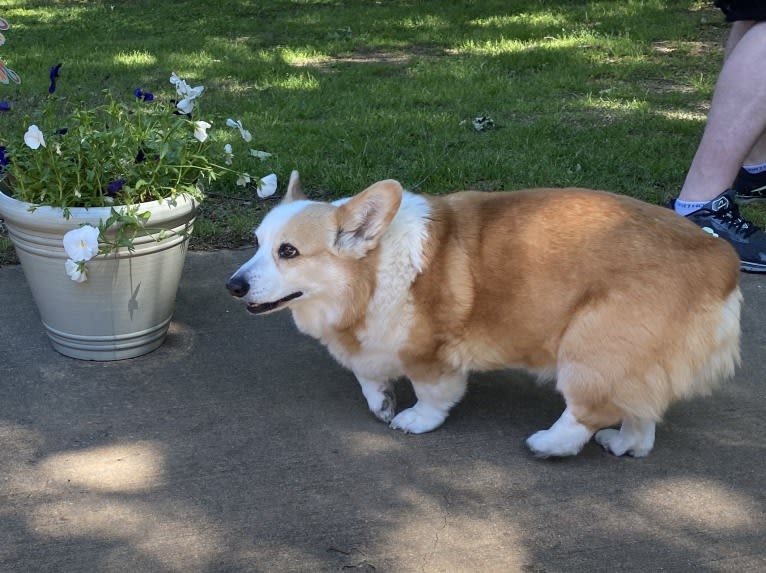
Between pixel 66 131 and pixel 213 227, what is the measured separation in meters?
1.29

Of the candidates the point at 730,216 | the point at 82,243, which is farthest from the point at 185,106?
the point at 730,216

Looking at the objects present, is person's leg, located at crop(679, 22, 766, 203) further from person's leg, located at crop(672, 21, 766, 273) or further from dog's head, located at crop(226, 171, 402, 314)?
dog's head, located at crop(226, 171, 402, 314)

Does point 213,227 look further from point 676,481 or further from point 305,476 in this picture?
point 676,481

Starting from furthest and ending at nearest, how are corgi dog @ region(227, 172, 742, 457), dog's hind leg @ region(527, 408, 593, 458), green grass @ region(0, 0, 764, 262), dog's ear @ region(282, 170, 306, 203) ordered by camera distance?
1. green grass @ region(0, 0, 764, 262)
2. dog's ear @ region(282, 170, 306, 203)
3. dog's hind leg @ region(527, 408, 593, 458)
4. corgi dog @ region(227, 172, 742, 457)

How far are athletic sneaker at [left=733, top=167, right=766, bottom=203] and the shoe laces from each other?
780 millimetres

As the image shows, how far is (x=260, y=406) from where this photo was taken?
319 centimetres

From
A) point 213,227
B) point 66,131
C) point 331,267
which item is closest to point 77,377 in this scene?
point 66,131

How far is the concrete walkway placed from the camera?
96.2 inches

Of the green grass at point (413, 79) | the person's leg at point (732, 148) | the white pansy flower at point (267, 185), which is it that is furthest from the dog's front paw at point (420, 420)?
the person's leg at point (732, 148)

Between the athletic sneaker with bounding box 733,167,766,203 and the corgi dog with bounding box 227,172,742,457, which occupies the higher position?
the corgi dog with bounding box 227,172,742,457

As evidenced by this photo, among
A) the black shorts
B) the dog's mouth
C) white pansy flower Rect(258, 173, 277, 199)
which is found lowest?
the dog's mouth

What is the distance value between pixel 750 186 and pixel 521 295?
278cm

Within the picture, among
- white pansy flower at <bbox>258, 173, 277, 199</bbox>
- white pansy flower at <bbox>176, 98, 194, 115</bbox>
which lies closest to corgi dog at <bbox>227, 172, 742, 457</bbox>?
white pansy flower at <bbox>258, 173, 277, 199</bbox>

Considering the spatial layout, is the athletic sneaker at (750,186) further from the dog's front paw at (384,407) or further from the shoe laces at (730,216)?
the dog's front paw at (384,407)
